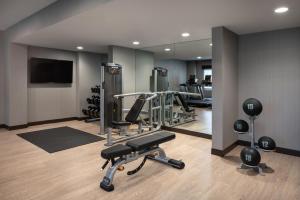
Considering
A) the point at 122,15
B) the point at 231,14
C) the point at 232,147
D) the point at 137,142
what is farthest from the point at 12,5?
the point at 232,147

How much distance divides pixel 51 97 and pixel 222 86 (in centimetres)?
507

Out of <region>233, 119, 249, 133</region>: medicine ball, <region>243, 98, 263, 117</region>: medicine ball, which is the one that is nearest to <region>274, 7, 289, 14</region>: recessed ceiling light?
<region>243, 98, 263, 117</region>: medicine ball

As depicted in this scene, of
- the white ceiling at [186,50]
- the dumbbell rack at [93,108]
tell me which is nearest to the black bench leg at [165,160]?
the white ceiling at [186,50]

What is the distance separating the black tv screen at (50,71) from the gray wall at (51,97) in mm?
150

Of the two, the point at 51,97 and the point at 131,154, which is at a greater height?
the point at 51,97

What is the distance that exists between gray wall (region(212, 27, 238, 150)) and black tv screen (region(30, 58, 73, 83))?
4.72 meters

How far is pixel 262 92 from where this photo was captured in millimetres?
3811

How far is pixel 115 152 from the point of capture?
2.43 m

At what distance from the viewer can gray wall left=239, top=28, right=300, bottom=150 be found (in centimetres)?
349

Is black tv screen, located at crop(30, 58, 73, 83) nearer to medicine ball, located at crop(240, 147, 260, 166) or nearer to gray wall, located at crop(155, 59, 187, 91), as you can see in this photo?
gray wall, located at crop(155, 59, 187, 91)

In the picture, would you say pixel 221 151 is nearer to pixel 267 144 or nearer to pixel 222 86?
pixel 267 144

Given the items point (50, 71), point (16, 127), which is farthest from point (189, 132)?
point (16, 127)

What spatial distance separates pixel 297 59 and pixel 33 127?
6.31m

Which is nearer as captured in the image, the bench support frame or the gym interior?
Answer: the bench support frame
